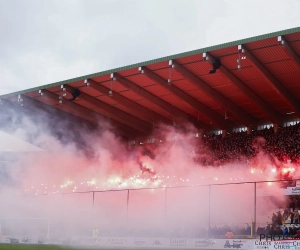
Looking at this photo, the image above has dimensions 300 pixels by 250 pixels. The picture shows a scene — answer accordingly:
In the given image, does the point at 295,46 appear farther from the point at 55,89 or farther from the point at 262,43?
the point at 55,89

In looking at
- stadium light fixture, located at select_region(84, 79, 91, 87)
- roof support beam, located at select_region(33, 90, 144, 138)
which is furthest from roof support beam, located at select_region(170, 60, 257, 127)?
roof support beam, located at select_region(33, 90, 144, 138)

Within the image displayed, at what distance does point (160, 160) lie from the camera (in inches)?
1362

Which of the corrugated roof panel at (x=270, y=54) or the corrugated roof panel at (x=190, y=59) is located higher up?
the corrugated roof panel at (x=190, y=59)

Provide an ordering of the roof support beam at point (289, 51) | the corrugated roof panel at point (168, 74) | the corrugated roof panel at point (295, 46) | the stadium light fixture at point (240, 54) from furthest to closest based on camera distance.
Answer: the corrugated roof panel at point (168, 74) < the stadium light fixture at point (240, 54) < the corrugated roof panel at point (295, 46) < the roof support beam at point (289, 51)

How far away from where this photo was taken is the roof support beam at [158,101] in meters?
26.3

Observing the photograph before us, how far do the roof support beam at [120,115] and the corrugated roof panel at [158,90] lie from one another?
Result: 3634mm

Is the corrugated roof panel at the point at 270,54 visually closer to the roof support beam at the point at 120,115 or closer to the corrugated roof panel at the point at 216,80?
the corrugated roof panel at the point at 216,80

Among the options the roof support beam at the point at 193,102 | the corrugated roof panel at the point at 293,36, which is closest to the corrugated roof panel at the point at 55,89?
the roof support beam at the point at 193,102

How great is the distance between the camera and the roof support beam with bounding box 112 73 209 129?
1037 inches

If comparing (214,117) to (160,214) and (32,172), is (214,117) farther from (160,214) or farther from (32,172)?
(32,172)

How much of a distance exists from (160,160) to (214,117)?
17.4ft

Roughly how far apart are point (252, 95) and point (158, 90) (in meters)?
5.07

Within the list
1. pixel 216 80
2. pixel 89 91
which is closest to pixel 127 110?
pixel 89 91

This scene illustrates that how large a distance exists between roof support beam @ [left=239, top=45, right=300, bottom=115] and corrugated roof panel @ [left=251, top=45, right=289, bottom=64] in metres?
0.19
